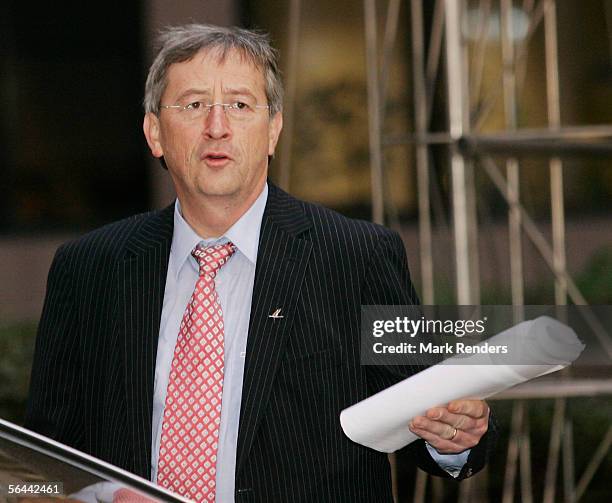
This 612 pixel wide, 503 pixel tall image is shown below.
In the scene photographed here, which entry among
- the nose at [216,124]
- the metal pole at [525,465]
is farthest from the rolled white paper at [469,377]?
the metal pole at [525,465]

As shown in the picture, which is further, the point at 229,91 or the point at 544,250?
the point at 544,250

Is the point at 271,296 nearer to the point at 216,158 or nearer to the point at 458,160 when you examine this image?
the point at 216,158

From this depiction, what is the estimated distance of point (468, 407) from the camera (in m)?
1.96

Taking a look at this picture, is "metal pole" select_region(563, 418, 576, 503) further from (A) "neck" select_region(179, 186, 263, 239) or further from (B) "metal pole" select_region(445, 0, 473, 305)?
(A) "neck" select_region(179, 186, 263, 239)

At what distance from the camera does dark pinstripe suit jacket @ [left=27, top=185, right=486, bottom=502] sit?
218 cm

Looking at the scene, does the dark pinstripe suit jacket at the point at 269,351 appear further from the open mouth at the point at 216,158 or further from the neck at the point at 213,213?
the open mouth at the point at 216,158

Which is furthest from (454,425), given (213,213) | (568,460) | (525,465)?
(525,465)

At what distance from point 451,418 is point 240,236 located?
1.79 ft

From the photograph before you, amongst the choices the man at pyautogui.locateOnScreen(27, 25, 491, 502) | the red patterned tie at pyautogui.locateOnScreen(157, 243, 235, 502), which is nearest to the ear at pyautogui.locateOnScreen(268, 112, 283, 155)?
the man at pyautogui.locateOnScreen(27, 25, 491, 502)

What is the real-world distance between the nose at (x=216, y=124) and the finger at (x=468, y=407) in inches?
23.5

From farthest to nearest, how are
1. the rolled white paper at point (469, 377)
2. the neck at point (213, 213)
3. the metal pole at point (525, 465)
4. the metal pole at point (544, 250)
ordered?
the metal pole at point (525, 465) < the metal pole at point (544, 250) < the neck at point (213, 213) < the rolled white paper at point (469, 377)

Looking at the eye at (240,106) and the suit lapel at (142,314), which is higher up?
the eye at (240,106)

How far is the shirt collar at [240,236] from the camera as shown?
2289 millimetres

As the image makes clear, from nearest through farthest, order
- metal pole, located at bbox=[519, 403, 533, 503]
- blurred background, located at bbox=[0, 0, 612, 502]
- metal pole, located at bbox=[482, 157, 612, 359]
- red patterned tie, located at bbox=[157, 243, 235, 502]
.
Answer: red patterned tie, located at bbox=[157, 243, 235, 502], metal pole, located at bbox=[482, 157, 612, 359], metal pole, located at bbox=[519, 403, 533, 503], blurred background, located at bbox=[0, 0, 612, 502]
